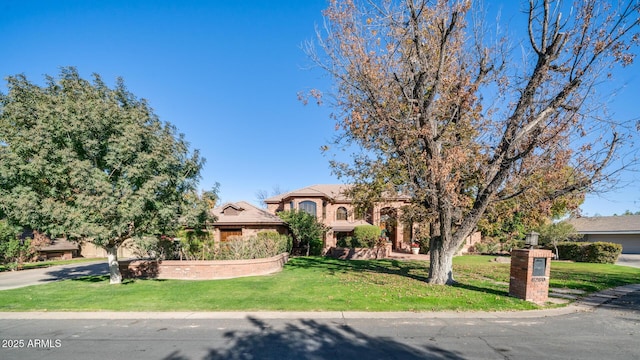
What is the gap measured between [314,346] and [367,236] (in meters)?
18.8

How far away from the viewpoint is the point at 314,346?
5570mm

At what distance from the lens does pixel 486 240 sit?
87.7 feet

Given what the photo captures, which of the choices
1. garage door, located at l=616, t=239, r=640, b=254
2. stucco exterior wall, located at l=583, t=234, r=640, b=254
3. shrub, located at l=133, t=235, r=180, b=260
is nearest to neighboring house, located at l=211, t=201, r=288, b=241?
shrub, located at l=133, t=235, r=180, b=260

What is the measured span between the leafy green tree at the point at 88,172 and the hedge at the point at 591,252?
2768 cm

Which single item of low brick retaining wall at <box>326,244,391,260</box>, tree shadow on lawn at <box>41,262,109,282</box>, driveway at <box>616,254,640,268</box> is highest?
driveway at <box>616,254,640,268</box>

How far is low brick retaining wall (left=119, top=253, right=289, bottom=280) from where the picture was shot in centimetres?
1316

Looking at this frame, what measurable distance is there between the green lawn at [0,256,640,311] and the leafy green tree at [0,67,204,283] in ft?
6.46

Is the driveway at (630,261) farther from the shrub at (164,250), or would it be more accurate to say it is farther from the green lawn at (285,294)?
the shrub at (164,250)

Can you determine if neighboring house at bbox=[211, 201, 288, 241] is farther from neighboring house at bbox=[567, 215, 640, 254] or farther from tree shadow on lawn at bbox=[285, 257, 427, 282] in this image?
neighboring house at bbox=[567, 215, 640, 254]

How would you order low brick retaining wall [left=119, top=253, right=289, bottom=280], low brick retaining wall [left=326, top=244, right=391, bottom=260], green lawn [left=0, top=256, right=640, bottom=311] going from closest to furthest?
green lawn [left=0, top=256, right=640, bottom=311]
low brick retaining wall [left=119, top=253, right=289, bottom=280]
low brick retaining wall [left=326, top=244, right=391, bottom=260]

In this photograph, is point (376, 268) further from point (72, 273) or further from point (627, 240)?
point (627, 240)

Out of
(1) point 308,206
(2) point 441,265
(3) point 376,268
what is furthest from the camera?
(1) point 308,206

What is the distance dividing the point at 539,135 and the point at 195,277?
1400 centimetres

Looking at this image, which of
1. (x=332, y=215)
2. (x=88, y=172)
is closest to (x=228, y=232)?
(x=332, y=215)
